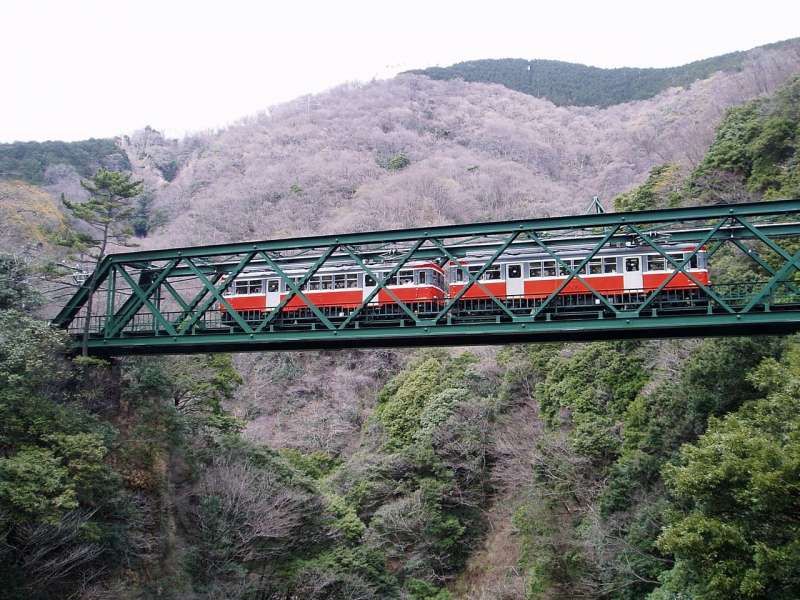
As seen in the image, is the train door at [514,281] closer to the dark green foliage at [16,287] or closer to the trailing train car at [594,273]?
the trailing train car at [594,273]

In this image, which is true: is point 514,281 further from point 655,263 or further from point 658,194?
point 658,194

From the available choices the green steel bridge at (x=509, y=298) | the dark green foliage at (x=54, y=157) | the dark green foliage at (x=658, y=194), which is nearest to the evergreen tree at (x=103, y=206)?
the green steel bridge at (x=509, y=298)

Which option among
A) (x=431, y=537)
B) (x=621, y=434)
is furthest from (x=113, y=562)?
(x=621, y=434)

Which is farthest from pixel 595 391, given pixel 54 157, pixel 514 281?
pixel 54 157

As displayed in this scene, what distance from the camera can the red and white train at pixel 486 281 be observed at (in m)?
21.9

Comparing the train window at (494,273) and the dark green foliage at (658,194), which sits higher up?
the dark green foliage at (658,194)

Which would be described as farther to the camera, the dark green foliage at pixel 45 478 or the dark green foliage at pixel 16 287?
the dark green foliage at pixel 16 287

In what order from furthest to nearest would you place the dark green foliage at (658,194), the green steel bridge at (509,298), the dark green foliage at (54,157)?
the dark green foliage at (54,157) → the dark green foliage at (658,194) → the green steel bridge at (509,298)

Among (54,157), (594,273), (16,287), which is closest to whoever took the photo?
(16,287)

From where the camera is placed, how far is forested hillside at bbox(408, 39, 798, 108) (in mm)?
88188

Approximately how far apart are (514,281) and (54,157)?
2375 inches

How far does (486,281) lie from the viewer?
23891mm

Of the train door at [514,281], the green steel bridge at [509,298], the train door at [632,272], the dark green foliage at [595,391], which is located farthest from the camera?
the dark green foliage at [595,391]

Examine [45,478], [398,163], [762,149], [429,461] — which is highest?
[398,163]
